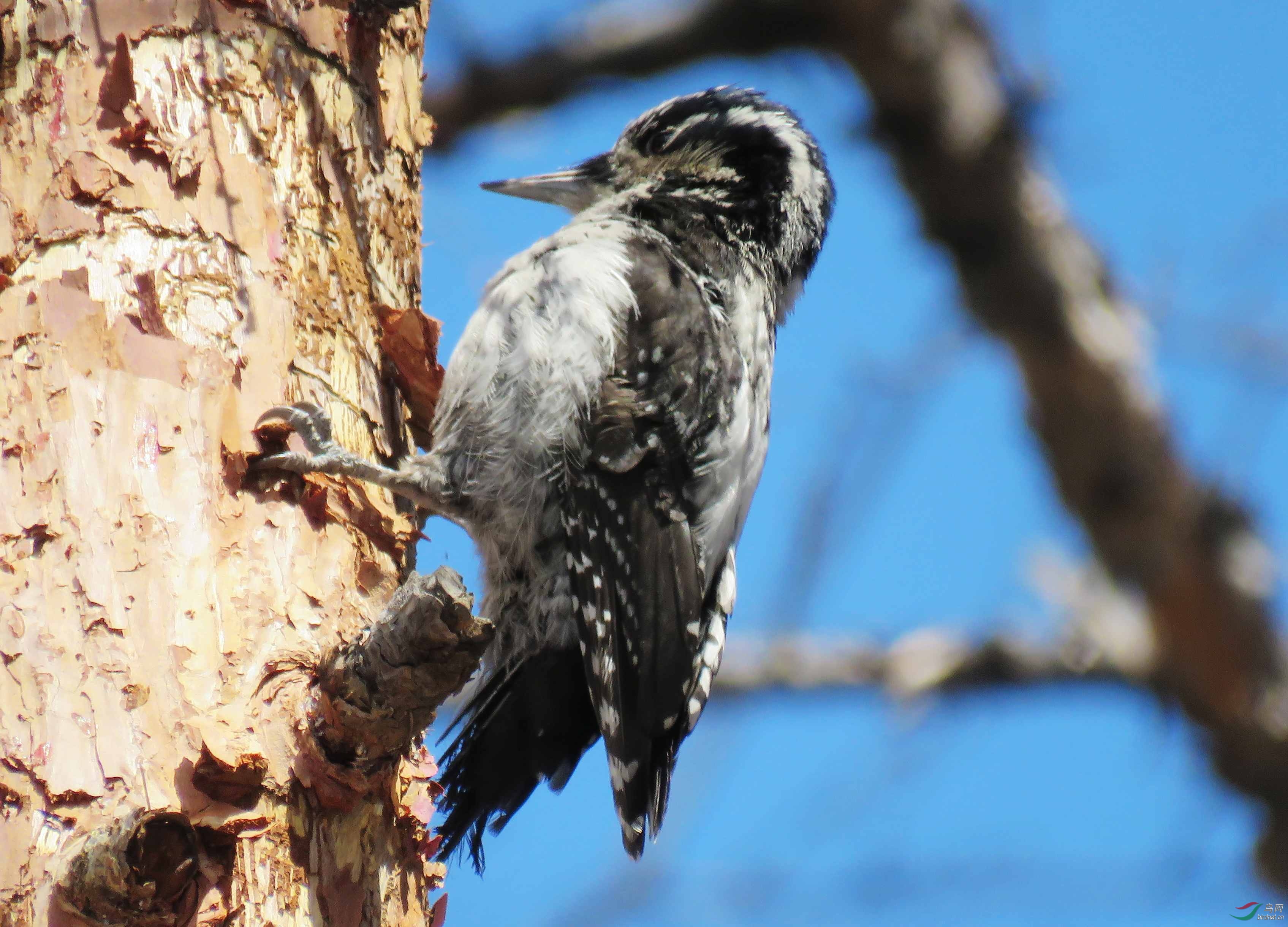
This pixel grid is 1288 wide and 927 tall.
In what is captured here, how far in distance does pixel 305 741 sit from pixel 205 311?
0.69 meters

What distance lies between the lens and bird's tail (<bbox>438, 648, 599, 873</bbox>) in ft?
7.50

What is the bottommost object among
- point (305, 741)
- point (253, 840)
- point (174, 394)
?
point (253, 840)

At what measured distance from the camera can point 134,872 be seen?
4.85 ft

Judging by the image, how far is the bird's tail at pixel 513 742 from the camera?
7.50ft

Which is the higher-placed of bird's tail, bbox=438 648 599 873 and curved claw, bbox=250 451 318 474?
curved claw, bbox=250 451 318 474

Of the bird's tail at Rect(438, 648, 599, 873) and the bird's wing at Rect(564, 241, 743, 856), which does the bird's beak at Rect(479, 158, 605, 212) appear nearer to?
the bird's wing at Rect(564, 241, 743, 856)

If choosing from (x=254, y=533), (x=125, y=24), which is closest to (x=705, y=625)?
(x=254, y=533)

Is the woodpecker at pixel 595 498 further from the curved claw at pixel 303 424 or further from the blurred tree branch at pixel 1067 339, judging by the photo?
the blurred tree branch at pixel 1067 339

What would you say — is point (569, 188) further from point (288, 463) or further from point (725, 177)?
point (288, 463)

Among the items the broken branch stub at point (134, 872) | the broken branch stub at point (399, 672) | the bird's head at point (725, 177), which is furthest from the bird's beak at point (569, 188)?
the broken branch stub at point (134, 872)

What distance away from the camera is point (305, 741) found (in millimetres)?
1820

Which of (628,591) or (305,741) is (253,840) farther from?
(628,591)
